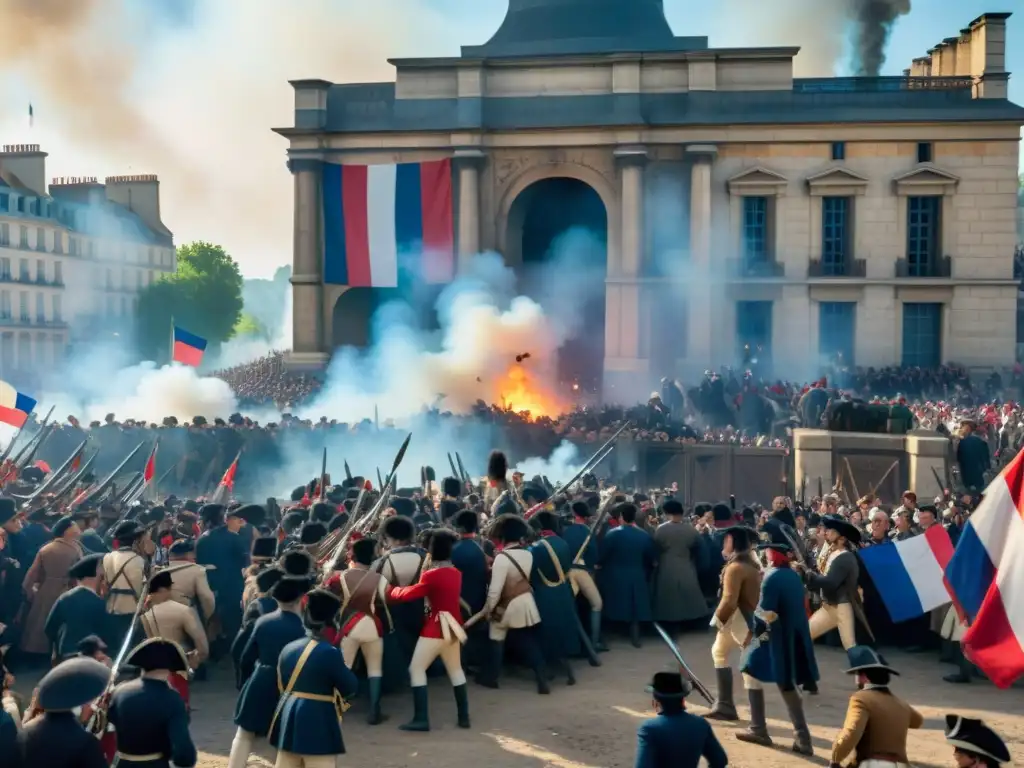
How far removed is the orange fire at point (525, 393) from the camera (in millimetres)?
36750

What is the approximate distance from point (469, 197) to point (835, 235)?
40.1 feet

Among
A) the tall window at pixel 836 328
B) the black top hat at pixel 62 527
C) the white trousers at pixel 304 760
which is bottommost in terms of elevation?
the white trousers at pixel 304 760

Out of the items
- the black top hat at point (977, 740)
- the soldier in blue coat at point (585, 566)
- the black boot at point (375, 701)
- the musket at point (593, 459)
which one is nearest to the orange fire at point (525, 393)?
the musket at point (593, 459)

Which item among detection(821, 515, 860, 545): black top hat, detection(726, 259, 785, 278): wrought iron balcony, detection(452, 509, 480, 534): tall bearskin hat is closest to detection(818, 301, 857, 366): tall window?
detection(726, 259, 785, 278): wrought iron balcony

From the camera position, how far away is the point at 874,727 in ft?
23.1

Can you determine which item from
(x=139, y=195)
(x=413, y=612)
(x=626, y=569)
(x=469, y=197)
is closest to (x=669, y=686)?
(x=413, y=612)

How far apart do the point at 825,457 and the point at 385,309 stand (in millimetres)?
25052

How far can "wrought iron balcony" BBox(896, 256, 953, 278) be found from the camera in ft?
129

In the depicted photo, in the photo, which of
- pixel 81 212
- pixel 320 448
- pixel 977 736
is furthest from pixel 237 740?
pixel 81 212

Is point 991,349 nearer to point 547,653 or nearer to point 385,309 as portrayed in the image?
point 385,309

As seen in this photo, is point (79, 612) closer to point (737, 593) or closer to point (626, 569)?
point (737, 593)

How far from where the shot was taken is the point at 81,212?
225 ft

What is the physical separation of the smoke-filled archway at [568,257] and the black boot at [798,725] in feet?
102

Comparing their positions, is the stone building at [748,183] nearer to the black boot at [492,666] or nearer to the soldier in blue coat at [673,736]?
the black boot at [492,666]
